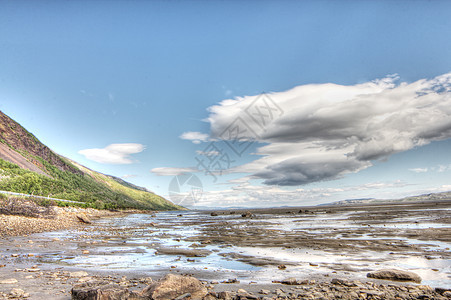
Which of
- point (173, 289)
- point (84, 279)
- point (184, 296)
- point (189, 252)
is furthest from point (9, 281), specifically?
point (189, 252)

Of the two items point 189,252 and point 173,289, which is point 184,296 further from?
point 189,252

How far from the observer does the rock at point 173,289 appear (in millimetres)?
7754

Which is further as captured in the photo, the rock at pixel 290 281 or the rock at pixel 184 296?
the rock at pixel 290 281

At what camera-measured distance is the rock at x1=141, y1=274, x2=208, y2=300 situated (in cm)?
775

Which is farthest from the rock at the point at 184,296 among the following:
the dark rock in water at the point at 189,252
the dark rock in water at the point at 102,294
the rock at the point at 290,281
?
the dark rock in water at the point at 189,252

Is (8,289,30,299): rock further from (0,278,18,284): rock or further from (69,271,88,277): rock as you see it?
(69,271,88,277): rock

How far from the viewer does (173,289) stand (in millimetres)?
8055

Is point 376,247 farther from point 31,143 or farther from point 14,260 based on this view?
point 31,143

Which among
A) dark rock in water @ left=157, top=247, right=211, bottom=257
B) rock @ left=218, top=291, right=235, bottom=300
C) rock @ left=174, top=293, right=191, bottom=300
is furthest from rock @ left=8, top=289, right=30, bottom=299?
A: dark rock in water @ left=157, top=247, right=211, bottom=257

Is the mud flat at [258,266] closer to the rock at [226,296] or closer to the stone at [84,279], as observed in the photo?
the stone at [84,279]

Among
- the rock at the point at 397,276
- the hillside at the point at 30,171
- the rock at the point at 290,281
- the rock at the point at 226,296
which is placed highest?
the hillside at the point at 30,171

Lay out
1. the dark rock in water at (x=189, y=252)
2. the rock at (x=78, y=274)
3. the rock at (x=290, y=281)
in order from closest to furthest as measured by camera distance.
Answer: the rock at (x=290, y=281) → the rock at (x=78, y=274) → the dark rock in water at (x=189, y=252)

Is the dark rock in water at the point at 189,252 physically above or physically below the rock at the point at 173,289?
below

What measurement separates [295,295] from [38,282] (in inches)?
378
